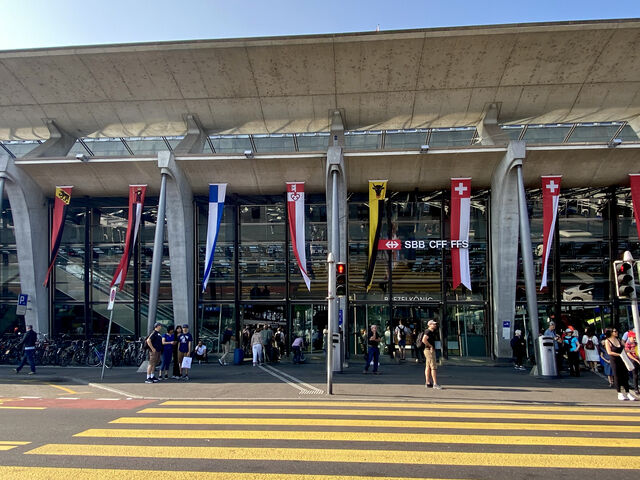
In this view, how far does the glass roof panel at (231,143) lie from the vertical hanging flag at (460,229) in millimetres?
9482

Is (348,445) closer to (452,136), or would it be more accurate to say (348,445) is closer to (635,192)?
(452,136)

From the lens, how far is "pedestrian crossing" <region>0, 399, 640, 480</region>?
18.0ft

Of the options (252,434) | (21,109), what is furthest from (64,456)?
(21,109)

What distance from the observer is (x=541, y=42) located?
1731cm

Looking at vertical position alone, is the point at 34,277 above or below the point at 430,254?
below

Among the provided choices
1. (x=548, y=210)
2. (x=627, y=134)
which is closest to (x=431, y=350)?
(x=548, y=210)

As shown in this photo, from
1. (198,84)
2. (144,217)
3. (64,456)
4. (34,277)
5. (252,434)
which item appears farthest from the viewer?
(144,217)

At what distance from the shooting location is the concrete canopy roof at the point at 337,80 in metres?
17.5

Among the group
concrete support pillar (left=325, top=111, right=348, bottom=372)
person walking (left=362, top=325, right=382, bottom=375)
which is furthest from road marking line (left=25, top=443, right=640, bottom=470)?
concrete support pillar (left=325, top=111, right=348, bottom=372)

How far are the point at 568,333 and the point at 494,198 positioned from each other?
6900 mm

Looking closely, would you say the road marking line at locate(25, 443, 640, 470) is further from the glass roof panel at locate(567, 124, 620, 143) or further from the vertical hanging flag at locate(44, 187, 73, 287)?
the glass roof panel at locate(567, 124, 620, 143)

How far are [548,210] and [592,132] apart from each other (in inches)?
188

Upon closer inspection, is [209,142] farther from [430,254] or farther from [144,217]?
[430,254]

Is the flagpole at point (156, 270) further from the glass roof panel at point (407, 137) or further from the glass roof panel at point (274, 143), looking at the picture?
the glass roof panel at point (407, 137)
